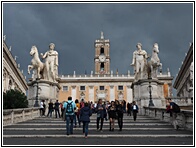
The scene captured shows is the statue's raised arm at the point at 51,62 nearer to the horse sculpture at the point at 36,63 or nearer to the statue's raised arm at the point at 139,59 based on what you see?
the horse sculpture at the point at 36,63

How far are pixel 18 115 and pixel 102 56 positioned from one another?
70.0m

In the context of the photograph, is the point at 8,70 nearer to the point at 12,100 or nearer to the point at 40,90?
the point at 40,90

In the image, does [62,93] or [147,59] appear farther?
[62,93]

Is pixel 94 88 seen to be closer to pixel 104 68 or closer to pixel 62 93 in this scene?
pixel 62 93

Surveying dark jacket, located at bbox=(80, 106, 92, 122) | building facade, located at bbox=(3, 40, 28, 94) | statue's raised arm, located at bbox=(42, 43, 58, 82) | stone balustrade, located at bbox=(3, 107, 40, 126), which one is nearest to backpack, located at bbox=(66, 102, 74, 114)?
dark jacket, located at bbox=(80, 106, 92, 122)

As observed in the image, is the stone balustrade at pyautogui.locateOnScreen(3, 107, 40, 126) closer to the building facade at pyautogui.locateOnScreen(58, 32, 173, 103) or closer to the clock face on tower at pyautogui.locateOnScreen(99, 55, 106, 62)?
the building facade at pyautogui.locateOnScreen(58, 32, 173, 103)

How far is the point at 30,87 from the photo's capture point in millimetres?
22484

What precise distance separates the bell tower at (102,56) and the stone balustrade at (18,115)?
62200mm

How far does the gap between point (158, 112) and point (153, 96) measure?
5579 mm

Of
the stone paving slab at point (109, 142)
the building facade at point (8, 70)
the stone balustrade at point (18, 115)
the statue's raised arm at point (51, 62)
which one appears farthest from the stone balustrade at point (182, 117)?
the building facade at point (8, 70)

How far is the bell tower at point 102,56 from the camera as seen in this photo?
82500mm

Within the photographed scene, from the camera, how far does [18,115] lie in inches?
598

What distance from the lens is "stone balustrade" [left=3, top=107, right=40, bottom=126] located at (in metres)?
13.2

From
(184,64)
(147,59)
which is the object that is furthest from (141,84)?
(184,64)
